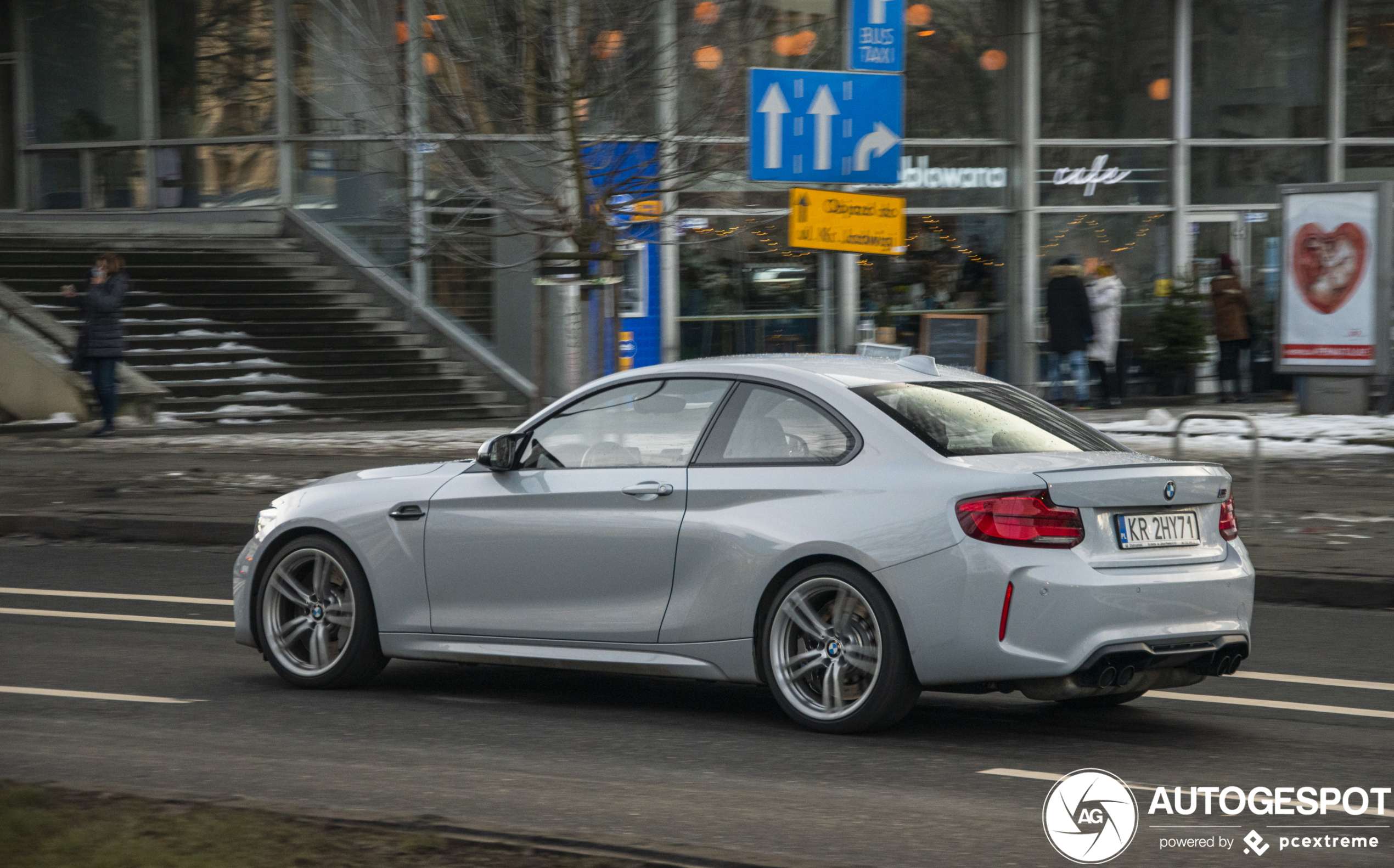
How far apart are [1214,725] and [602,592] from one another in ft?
7.63

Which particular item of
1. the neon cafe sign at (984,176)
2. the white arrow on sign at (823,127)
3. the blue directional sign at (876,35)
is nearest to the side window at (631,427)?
the white arrow on sign at (823,127)

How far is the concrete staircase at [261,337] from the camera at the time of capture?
23.7 m

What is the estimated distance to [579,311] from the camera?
17.0 metres

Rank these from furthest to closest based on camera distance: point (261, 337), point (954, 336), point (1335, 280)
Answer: point (954, 336) → point (261, 337) → point (1335, 280)

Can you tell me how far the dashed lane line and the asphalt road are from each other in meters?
0.02

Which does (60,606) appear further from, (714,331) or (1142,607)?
(714,331)

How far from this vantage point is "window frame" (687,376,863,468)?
6613mm

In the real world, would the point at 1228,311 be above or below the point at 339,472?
above

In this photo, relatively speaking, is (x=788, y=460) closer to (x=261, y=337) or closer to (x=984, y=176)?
(x=261, y=337)

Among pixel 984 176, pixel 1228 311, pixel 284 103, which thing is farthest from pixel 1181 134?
pixel 284 103

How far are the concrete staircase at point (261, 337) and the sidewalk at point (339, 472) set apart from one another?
133cm

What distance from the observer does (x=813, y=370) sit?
702 centimetres

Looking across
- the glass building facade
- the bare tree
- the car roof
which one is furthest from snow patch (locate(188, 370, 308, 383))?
the car roof

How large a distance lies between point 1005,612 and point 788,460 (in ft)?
3.44
